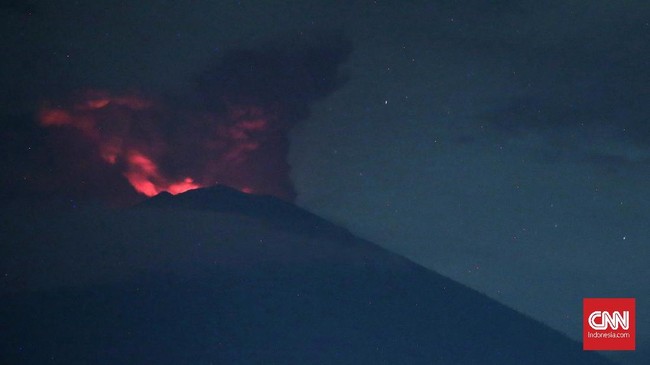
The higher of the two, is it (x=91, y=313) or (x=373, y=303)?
(x=373, y=303)

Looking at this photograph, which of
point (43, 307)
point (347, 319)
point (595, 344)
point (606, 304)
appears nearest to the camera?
point (595, 344)

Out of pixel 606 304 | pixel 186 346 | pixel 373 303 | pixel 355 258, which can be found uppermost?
pixel 355 258

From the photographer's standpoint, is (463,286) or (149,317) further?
(463,286)

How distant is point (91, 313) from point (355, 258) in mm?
16455

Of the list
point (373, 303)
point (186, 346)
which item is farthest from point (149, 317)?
point (373, 303)

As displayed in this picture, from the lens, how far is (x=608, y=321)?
43.5 feet

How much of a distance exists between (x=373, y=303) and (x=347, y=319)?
295 centimetres

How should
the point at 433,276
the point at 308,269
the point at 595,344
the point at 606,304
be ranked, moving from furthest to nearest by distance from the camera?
the point at 433,276, the point at 308,269, the point at 606,304, the point at 595,344

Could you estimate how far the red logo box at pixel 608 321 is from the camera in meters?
12.9

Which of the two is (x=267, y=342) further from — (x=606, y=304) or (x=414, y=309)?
(x=606, y=304)

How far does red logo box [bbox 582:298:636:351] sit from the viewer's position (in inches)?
506

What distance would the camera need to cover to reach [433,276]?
33156 mm

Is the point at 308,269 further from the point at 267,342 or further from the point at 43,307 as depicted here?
the point at 43,307

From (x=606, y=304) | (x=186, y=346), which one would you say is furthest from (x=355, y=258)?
(x=606, y=304)
